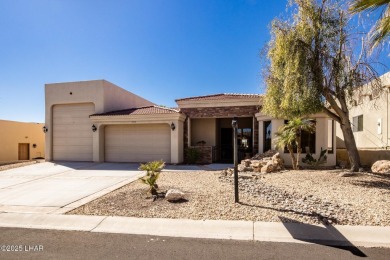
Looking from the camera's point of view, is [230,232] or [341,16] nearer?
[230,232]

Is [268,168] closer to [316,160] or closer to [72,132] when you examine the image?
[316,160]

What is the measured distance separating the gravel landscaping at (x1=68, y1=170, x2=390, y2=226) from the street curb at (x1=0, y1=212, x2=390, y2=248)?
1.03 feet

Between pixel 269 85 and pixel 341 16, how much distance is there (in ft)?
12.2

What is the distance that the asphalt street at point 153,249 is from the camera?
420 cm

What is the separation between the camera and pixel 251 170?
12992 millimetres

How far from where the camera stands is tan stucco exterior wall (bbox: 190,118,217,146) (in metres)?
18.3

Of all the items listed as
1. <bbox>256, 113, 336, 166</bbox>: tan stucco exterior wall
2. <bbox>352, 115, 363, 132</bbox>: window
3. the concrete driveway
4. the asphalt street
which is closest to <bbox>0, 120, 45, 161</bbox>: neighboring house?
the concrete driveway

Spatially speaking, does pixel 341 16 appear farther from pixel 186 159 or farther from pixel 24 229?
pixel 24 229

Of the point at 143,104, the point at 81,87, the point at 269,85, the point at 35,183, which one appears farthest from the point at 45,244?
the point at 143,104

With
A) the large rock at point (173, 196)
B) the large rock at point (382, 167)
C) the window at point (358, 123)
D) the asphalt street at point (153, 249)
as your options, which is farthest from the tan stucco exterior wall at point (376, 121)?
the asphalt street at point (153, 249)

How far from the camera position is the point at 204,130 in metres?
18.6

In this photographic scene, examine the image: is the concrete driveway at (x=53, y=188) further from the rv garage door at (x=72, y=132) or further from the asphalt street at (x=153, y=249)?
the rv garage door at (x=72, y=132)

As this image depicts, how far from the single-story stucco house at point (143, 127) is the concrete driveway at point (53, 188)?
14.4 ft

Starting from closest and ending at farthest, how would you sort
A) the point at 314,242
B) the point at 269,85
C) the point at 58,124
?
the point at 314,242 → the point at 269,85 → the point at 58,124
